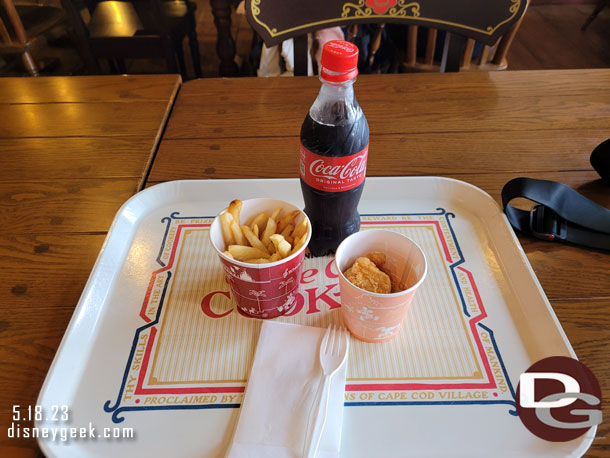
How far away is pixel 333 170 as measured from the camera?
0.72m

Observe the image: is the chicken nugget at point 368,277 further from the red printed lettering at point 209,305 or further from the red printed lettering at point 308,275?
the red printed lettering at point 209,305

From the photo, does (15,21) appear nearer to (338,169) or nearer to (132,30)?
(132,30)

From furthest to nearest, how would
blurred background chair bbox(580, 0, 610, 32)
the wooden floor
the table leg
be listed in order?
blurred background chair bbox(580, 0, 610, 32)
the wooden floor
the table leg

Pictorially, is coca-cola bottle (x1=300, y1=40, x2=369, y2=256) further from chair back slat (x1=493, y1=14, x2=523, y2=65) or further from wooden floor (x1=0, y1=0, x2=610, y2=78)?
wooden floor (x1=0, y1=0, x2=610, y2=78)

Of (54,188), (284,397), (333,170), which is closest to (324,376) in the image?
(284,397)

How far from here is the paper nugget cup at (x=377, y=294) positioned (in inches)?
24.7

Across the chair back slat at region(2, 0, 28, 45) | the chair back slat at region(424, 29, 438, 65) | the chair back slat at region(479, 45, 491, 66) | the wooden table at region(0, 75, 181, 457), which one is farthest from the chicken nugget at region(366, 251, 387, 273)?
the chair back slat at region(2, 0, 28, 45)

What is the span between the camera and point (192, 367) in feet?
2.20

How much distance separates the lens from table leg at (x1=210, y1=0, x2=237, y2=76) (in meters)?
2.41

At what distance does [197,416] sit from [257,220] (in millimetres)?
321

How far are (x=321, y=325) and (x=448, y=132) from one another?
68 cm

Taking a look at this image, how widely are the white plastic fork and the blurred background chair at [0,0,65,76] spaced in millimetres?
2286

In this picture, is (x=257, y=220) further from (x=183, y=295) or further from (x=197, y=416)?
(x=197, y=416)

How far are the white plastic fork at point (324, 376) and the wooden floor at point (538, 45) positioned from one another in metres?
2.69
